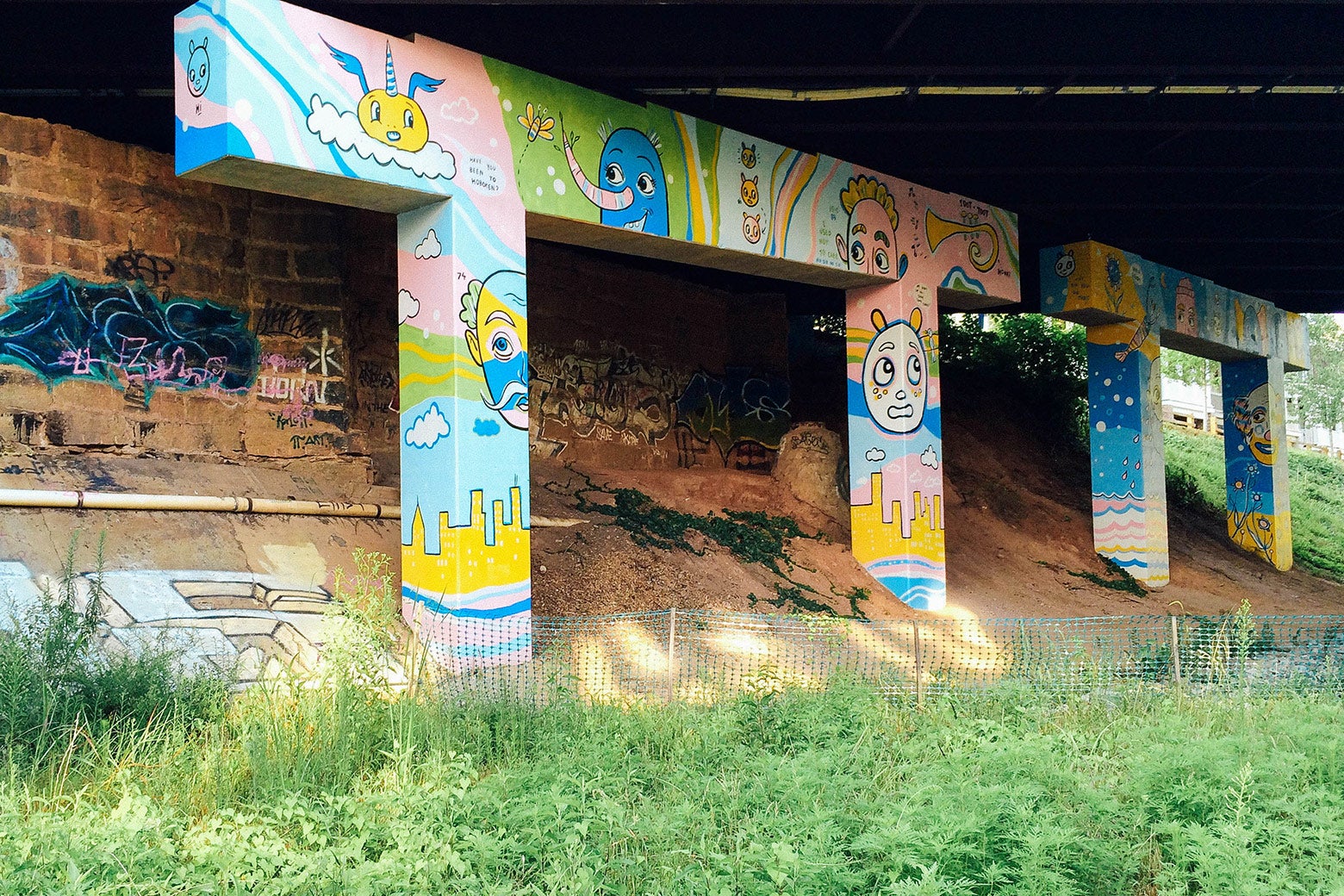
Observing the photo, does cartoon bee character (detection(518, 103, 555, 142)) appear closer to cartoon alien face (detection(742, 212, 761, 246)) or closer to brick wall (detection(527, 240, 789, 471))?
cartoon alien face (detection(742, 212, 761, 246))

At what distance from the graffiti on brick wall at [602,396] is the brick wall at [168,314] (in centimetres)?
301

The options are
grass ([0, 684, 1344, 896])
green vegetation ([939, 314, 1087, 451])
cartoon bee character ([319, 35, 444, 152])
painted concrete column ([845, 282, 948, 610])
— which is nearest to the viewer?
grass ([0, 684, 1344, 896])

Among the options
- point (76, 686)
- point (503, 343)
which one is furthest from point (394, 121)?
point (76, 686)

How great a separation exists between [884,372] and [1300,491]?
25354 mm

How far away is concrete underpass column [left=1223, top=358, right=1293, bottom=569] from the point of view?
2352cm

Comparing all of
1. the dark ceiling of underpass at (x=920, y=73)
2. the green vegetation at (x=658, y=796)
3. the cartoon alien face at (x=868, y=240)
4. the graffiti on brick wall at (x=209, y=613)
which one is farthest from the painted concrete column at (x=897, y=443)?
the graffiti on brick wall at (x=209, y=613)

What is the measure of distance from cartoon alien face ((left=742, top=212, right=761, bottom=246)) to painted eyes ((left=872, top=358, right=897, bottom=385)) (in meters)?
3.09

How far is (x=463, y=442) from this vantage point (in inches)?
394

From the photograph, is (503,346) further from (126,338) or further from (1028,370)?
(1028,370)

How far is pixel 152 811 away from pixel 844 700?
14.9 ft

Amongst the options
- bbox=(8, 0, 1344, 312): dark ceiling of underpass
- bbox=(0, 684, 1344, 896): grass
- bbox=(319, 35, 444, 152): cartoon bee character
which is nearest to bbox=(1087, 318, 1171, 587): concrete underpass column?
bbox=(8, 0, 1344, 312): dark ceiling of underpass

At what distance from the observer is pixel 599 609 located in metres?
11.6

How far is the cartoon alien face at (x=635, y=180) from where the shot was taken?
11.6m

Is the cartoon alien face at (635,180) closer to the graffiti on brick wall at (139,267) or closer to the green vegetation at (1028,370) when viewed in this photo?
the graffiti on brick wall at (139,267)
